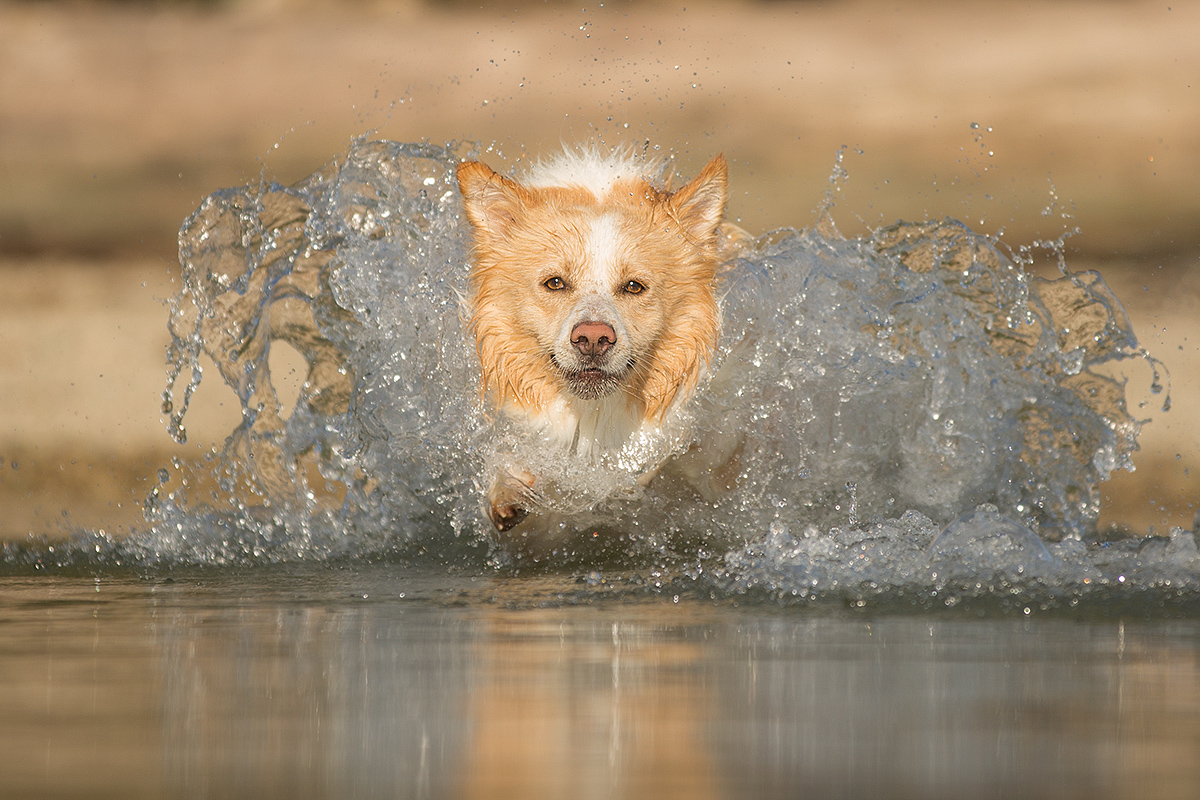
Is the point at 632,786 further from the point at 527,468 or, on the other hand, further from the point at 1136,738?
the point at 527,468

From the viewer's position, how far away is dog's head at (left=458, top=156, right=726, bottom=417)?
15.3 ft

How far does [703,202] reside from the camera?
4.93 metres

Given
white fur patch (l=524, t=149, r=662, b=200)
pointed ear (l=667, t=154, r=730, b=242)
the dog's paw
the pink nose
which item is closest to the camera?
the pink nose

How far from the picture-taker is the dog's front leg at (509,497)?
460 centimetres

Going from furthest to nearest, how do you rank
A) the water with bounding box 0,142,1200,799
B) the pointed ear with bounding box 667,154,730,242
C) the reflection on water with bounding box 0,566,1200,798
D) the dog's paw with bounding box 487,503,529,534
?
1. the pointed ear with bounding box 667,154,730,242
2. the dog's paw with bounding box 487,503,529,534
3. the water with bounding box 0,142,1200,799
4. the reflection on water with bounding box 0,566,1200,798

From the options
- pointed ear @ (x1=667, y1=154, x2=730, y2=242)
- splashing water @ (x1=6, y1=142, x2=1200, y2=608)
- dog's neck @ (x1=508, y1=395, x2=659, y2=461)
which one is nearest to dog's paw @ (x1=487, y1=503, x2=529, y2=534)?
splashing water @ (x1=6, y1=142, x2=1200, y2=608)

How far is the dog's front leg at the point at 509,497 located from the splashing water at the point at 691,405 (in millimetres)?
141

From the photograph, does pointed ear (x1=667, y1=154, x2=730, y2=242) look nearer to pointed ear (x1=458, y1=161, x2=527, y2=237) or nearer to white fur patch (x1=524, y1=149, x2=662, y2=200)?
white fur patch (x1=524, y1=149, x2=662, y2=200)

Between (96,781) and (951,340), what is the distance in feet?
13.0

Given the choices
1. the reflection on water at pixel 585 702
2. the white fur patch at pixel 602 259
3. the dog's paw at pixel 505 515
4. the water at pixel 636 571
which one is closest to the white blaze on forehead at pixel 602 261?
the white fur patch at pixel 602 259

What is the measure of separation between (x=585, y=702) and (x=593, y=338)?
83.5 inches

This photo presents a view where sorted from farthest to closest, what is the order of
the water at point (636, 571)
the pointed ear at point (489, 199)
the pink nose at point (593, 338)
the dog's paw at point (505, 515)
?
1. the pointed ear at point (489, 199)
2. the dog's paw at point (505, 515)
3. the pink nose at point (593, 338)
4. the water at point (636, 571)

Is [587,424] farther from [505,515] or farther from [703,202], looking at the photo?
[703,202]

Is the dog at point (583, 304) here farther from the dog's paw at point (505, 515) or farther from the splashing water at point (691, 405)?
the splashing water at point (691, 405)
